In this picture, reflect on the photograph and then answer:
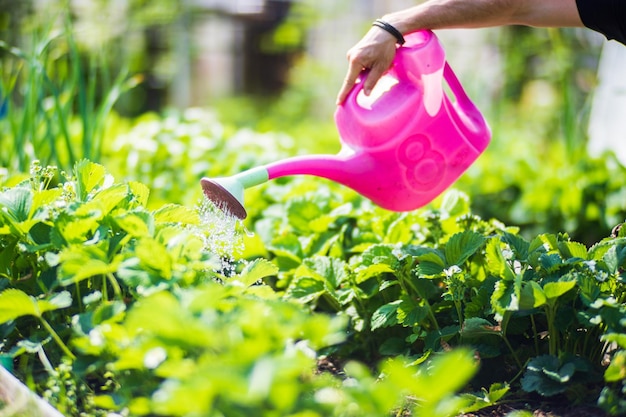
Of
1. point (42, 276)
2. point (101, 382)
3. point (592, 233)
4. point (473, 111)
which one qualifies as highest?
point (473, 111)

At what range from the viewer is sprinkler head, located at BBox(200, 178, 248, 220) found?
5.34 ft

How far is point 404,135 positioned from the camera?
6.40 feet

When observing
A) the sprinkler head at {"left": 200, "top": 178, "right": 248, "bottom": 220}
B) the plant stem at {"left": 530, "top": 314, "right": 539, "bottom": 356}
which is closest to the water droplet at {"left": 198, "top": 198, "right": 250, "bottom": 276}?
the sprinkler head at {"left": 200, "top": 178, "right": 248, "bottom": 220}

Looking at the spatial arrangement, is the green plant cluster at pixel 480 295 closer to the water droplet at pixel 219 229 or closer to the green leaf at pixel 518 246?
the green leaf at pixel 518 246

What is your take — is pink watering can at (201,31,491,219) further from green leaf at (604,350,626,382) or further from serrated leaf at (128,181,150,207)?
green leaf at (604,350,626,382)

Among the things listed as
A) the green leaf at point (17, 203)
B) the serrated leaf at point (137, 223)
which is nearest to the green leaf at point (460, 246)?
the serrated leaf at point (137, 223)

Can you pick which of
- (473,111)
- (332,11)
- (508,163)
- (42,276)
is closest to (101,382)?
(42,276)

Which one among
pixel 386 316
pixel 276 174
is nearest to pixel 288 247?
pixel 276 174

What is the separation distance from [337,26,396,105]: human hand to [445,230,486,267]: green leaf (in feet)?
1.55

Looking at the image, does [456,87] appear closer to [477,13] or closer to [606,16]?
[477,13]

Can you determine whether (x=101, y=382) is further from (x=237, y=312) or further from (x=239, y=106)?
(x=239, y=106)

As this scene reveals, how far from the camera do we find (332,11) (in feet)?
25.2

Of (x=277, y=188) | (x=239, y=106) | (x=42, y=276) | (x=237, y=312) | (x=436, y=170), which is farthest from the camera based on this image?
(x=239, y=106)

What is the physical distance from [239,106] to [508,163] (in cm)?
457
